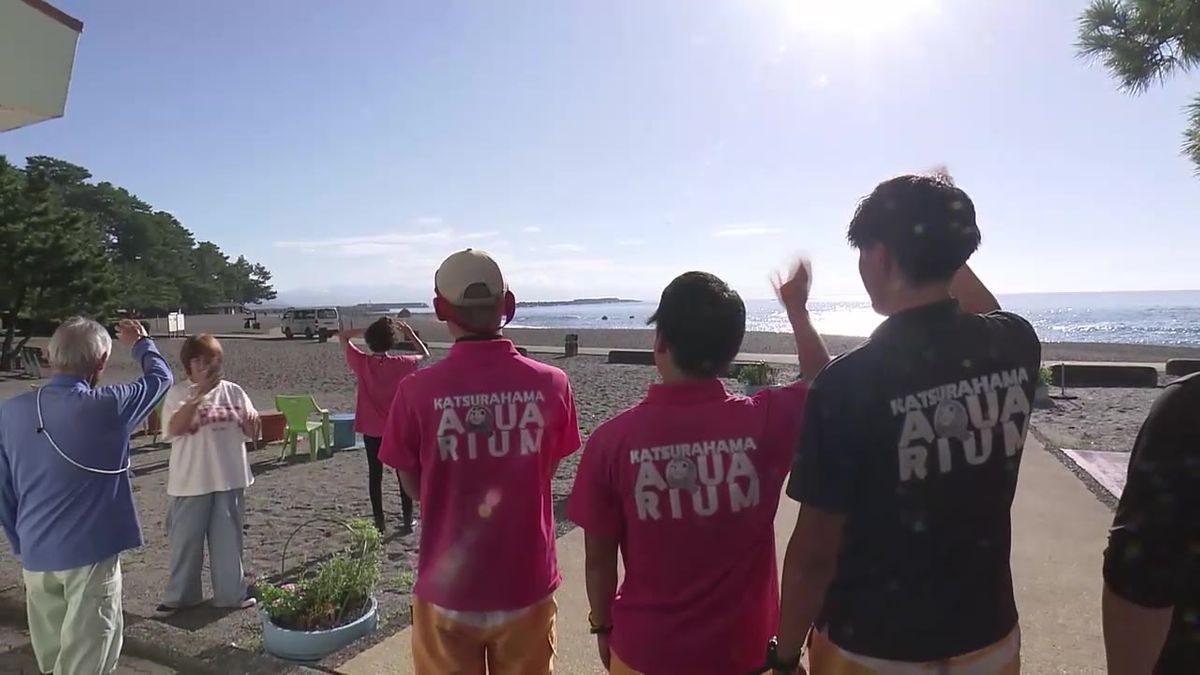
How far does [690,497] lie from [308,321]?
143 feet

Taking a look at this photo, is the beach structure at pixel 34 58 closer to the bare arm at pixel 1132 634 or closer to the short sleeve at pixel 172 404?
the short sleeve at pixel 172 404

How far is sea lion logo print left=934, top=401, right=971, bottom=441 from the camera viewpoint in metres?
1.65

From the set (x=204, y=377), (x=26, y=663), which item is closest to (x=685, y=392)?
(x=204, y=377)

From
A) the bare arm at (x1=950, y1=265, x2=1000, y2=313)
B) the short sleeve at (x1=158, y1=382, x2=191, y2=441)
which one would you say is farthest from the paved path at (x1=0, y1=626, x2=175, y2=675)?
the bare arm at (x1=950, y1=265, x2=1000, y2=313)

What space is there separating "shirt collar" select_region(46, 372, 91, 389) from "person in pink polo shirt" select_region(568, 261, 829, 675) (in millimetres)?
2315

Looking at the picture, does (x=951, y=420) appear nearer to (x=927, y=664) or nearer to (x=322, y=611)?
(x=927, y=664)

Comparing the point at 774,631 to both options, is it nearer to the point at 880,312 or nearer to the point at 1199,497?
the point at 880,312

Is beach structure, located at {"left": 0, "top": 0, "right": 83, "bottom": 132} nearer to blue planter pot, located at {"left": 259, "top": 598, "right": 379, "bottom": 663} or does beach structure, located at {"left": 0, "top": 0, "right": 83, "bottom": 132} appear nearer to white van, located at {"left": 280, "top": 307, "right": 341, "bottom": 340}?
blue planter pot, located at {"left": 259, "top": 598, "right": 379, "bottom": 663}

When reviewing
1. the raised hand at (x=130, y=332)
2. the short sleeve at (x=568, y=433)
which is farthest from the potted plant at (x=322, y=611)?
the short sleeve at (x=568, y=433)

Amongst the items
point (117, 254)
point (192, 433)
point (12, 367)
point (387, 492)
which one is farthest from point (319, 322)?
point (117, 254)

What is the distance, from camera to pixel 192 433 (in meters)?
4.39

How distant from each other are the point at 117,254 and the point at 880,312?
8966 cm

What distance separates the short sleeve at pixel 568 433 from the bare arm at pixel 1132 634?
4.86ft

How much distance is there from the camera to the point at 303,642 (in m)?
3.68
